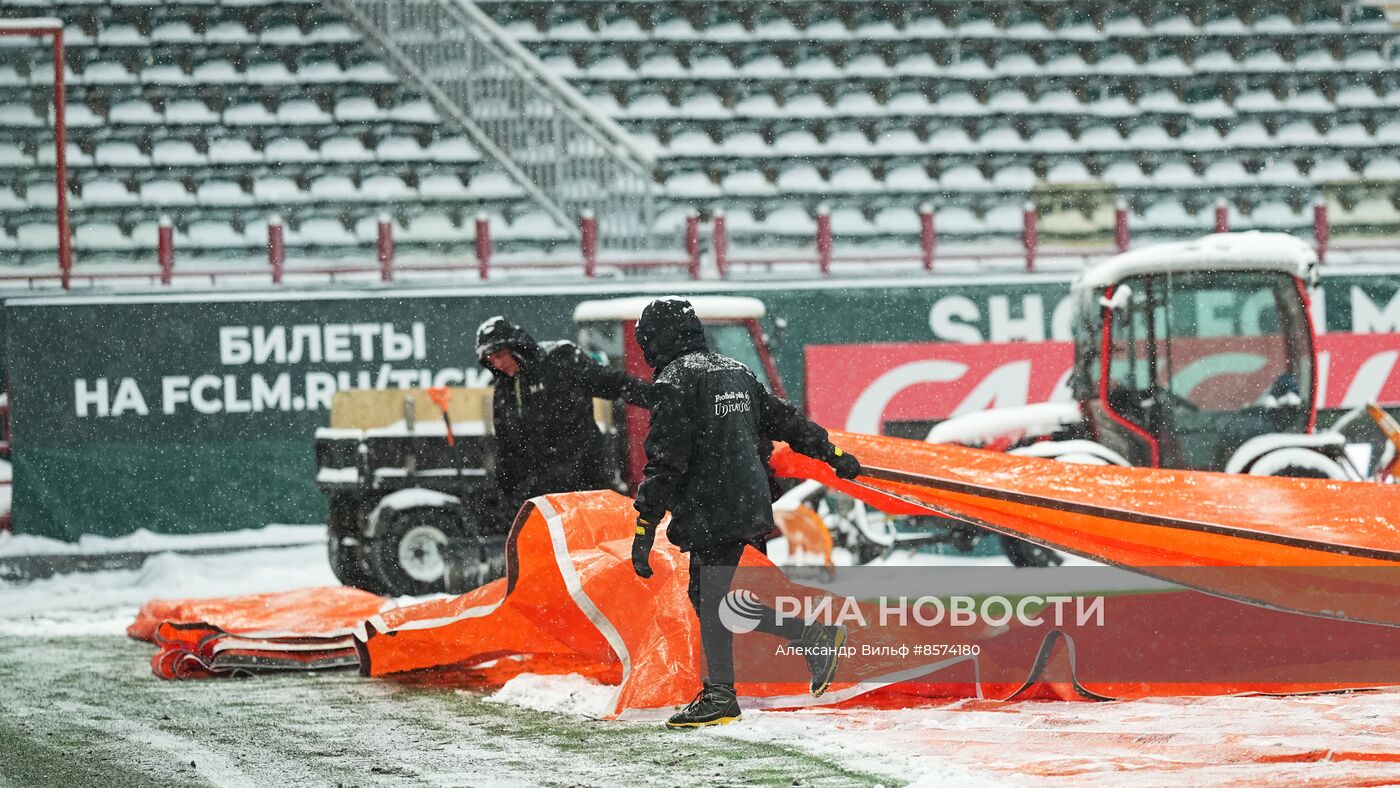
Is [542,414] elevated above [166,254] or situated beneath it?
situated beneath

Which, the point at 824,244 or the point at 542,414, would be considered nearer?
the point at 542,414

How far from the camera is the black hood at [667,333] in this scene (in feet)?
19.7

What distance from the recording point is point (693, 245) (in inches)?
580

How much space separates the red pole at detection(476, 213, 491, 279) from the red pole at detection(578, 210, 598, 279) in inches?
32.4

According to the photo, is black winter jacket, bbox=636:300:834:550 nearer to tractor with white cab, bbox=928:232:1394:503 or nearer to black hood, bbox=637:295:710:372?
black hood, bbox=637:295:710:372

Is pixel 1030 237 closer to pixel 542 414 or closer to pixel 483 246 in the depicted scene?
pixel 483 246

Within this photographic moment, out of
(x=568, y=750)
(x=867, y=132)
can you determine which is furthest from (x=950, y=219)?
(x=568, y=750)

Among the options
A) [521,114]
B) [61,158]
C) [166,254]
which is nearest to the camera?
[166,254]

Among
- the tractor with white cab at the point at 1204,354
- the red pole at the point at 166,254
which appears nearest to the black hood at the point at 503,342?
the tractor with white cab at the point at 1204,354

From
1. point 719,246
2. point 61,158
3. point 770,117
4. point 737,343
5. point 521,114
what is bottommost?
point 737,343

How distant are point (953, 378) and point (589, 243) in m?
3.30

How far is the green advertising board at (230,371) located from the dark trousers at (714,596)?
7779mm

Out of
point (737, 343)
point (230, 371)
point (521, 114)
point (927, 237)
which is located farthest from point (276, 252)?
point (927, 237)

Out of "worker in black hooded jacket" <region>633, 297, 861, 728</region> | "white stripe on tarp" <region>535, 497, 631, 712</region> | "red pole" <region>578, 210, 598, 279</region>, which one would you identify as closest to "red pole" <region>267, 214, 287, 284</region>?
"red pole" <region>578, 210, 598, 279</region>
